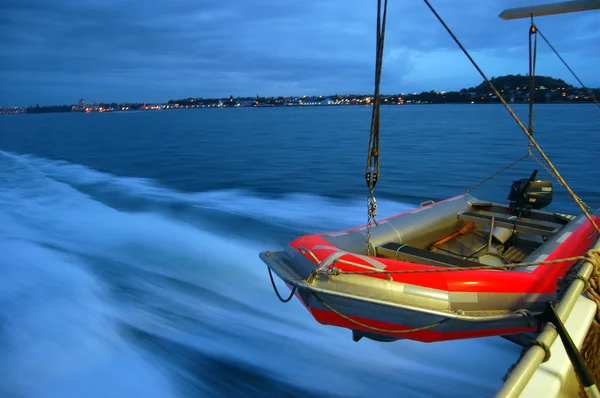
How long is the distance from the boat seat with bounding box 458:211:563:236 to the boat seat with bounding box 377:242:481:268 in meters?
1.43

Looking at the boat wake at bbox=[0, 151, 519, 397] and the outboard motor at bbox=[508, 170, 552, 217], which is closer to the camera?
the boat wake at bbox=[0, 151, 519, 397]

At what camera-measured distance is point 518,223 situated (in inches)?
197

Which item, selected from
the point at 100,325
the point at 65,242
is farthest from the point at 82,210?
the point at 100,325

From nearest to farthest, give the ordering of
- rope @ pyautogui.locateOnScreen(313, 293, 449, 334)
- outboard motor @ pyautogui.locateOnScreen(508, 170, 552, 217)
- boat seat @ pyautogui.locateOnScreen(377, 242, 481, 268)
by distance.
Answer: rope @ pyautogui.locateOnScreen(313, 293, 449, 334) → boat seat @ pyautogui.locateOnScreen(377, 242, 481, 268) → outboard motor @ pyautogui.locateOnScreen(508, 170, 552, 217)

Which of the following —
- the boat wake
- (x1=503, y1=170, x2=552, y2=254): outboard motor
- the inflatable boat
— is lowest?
the boat wake

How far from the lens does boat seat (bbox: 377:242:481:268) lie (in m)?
3.64

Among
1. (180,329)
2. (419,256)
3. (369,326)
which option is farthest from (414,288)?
(180,329)

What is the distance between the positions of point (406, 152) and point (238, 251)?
1336 centimetres

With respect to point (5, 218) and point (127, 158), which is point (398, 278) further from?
point (127, 158)


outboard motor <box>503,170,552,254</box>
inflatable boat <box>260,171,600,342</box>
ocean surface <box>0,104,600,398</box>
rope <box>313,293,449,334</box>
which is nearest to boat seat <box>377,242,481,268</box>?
inflatable boat <box>260,171,600,342</box>

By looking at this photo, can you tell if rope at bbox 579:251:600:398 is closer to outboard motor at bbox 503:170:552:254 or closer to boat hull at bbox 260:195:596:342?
boat hull at bbox 260:195:596:342

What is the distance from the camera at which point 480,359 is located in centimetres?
430

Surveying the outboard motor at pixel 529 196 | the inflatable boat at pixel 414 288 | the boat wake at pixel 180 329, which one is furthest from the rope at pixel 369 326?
the outboard motor at pixel 529 196

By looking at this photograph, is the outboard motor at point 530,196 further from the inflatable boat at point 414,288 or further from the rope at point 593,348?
the rope at point 593,348
